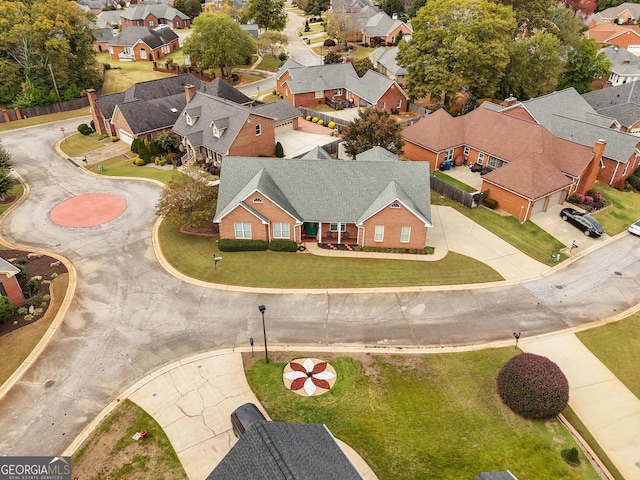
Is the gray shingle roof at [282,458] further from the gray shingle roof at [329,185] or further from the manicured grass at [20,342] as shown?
the gray shingle roof at [329,185]

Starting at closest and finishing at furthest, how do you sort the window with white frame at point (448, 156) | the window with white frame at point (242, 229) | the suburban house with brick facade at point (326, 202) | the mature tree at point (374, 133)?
the suburban house with brick facade at point (326, 202), the window with white frame at point (242, 229), the mature tree at point (374, 133), the window with white frame at point (448, 156)

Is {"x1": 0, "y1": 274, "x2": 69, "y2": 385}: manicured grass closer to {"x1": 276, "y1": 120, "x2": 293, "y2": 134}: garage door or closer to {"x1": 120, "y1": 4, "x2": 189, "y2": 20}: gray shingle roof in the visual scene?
{"x1": 276, "y1": 120, "x2": 293, "y2": 134}: garage door

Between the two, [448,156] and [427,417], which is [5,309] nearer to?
[427,417]

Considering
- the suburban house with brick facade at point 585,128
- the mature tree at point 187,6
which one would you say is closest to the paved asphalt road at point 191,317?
the suburban house with brick facade at point 585,128

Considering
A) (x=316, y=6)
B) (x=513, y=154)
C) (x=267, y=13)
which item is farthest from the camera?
(x=316, y=6)

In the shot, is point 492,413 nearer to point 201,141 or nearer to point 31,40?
point 201,141

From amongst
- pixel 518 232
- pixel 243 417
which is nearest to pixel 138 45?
pixel 518 232

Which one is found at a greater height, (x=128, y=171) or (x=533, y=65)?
(x=533, y=65)
